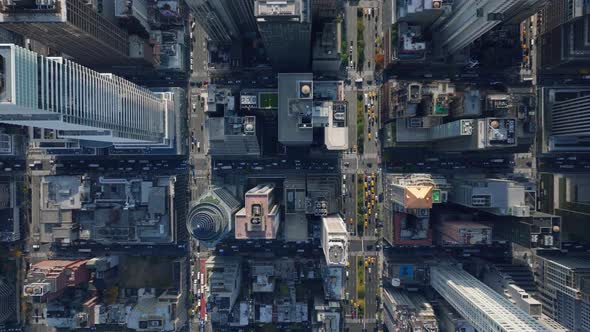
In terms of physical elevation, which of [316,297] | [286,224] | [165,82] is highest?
[165,82]

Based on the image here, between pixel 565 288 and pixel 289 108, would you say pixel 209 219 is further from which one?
pixel 565 288

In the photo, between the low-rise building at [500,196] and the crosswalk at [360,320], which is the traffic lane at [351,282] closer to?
the crosswalk at [360,320]

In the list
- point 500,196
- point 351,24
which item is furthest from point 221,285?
point 351,24

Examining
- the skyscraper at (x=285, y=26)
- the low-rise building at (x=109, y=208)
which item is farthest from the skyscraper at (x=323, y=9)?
the low-rise building at (x=109, y=208)

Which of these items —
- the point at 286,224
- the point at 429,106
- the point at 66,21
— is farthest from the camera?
the point at 286,224

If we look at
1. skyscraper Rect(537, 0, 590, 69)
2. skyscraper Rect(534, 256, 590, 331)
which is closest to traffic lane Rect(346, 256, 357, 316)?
skyscraper Rect(534, 256, 590, 331)

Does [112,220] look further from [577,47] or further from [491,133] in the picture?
[577,47]

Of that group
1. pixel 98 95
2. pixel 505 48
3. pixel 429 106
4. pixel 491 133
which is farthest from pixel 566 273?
pixel 98 95
